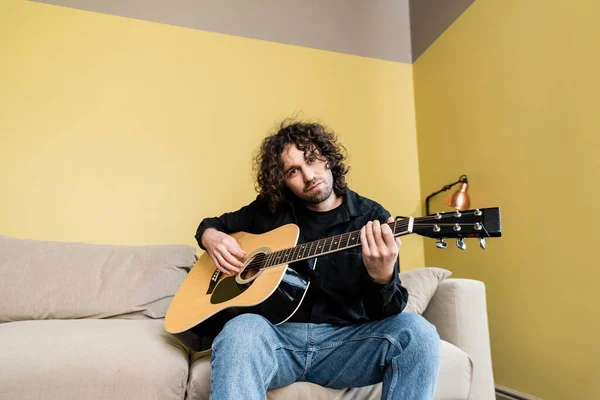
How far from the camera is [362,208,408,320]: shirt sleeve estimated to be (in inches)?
43.9

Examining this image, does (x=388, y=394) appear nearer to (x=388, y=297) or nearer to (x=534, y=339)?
(x=388, y=297)

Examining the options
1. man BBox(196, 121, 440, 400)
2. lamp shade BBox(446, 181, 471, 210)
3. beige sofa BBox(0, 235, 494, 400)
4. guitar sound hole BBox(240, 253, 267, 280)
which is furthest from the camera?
lamp shade BBox(446, 181, 471, 210)

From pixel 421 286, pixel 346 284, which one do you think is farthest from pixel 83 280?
pixel 421 286

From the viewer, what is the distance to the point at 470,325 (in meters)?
1.54

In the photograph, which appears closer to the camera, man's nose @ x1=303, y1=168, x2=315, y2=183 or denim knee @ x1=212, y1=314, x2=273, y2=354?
denim knee @ x1=212, y1=314, x2=273, y2=354

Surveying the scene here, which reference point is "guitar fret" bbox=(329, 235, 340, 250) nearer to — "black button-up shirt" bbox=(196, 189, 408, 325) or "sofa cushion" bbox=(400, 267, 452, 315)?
"black button-up shirt" bbox=(196, 189, 408, 325)

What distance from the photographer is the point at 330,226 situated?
133 cm

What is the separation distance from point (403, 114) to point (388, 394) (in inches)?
68.9

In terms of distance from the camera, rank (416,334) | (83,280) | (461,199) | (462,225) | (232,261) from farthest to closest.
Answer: (461,199), (83,280), (232,261), (416,334), (462,225)

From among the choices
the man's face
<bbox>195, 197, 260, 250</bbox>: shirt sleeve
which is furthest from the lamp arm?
<bbox>195, 197, 260, 250</bbox>: shirt sleeve

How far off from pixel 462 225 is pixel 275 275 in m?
0.45

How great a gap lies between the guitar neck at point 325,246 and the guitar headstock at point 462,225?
3 centimetres

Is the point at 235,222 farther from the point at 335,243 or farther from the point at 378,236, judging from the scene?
the point at 378,236

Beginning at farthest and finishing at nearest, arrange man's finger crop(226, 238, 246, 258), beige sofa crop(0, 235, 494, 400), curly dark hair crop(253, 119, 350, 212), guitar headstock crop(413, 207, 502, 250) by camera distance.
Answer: curly dark hair crop(253, 119, 350, 212) < man's finger crop(226, 238, 246, 258) < beige sofa crop(0, 235, 494, 400) < guitar headstock crop(413, 207, 502, 250)
